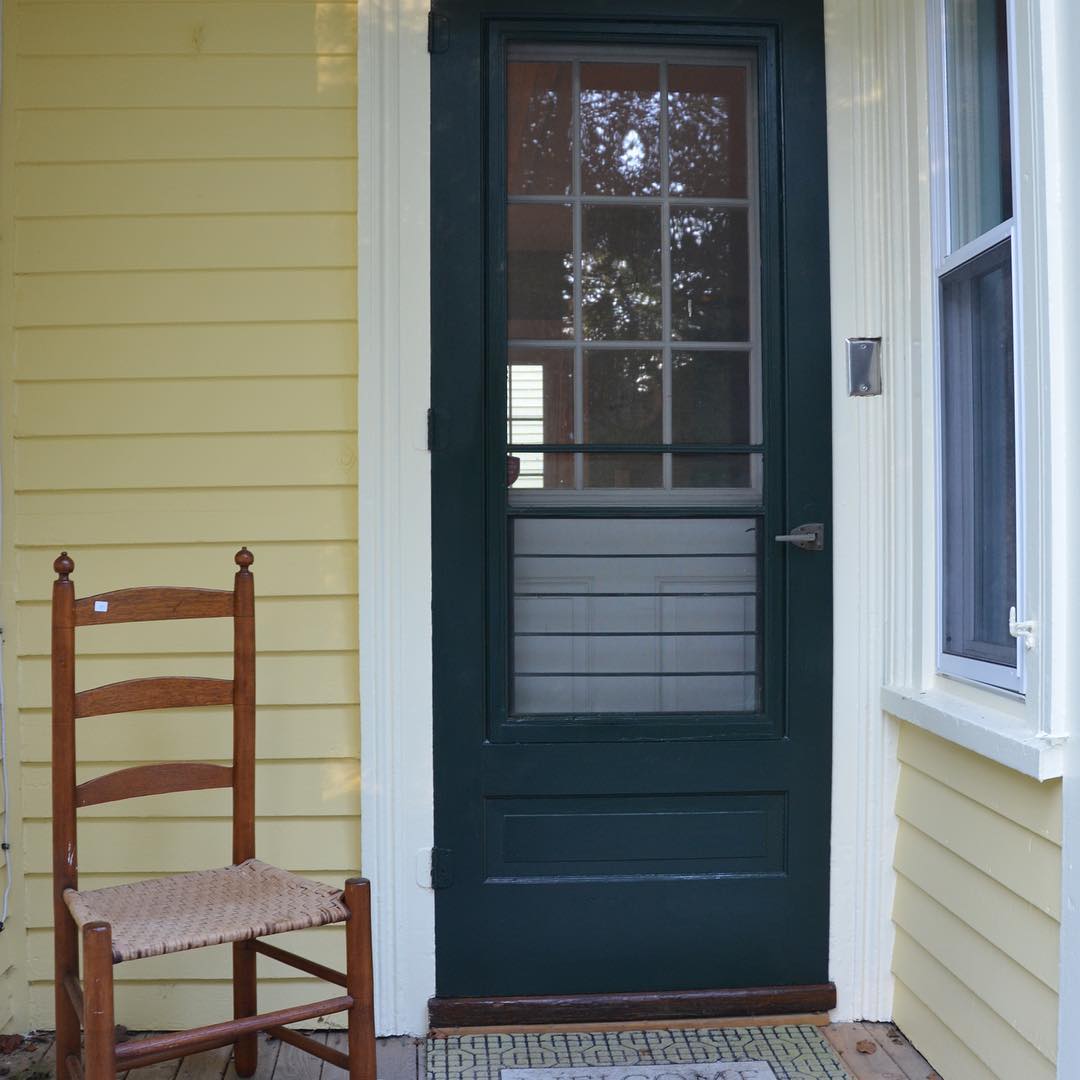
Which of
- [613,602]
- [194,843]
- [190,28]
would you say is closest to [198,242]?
[190,28]

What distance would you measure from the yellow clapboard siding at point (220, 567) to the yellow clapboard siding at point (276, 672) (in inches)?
5.8

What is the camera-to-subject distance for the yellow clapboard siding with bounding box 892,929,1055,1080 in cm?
191

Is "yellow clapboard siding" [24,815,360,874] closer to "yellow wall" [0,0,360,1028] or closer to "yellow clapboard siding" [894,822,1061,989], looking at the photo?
"yellow wall" [0,0,360,1028]

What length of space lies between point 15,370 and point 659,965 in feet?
6.50

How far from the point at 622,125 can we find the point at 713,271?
0.40m

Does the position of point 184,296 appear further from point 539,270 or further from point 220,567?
point 539,270

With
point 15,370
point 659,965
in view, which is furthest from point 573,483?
point 15,370

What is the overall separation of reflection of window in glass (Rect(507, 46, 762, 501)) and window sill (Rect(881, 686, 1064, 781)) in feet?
1.88

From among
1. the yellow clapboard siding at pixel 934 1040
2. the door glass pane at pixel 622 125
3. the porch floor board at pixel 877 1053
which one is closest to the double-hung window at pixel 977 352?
the door glass pane at pixel 622 125

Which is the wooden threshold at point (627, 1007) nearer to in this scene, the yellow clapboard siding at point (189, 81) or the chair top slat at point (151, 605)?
the chair top slat at point (151, 605)

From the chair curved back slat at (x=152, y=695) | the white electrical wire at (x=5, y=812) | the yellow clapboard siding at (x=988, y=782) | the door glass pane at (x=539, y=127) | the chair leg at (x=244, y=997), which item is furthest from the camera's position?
the door glass pane at (x=539, y=127)

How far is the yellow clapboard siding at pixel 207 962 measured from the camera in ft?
8.01

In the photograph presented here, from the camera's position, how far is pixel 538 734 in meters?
2.47

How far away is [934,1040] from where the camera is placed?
2273 millimetres
